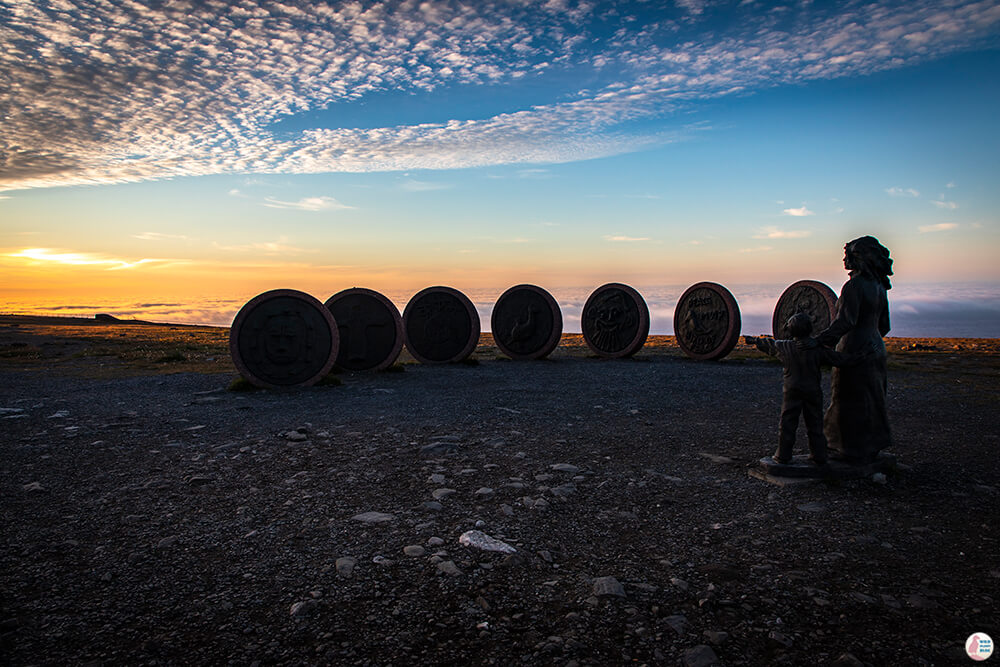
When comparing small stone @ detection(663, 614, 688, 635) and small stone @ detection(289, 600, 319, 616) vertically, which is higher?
small stone @ detection(663, 614, 688, 635)

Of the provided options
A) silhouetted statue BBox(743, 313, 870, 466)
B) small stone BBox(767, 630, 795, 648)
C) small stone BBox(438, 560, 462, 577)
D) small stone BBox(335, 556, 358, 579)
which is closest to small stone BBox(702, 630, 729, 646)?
small stone BBox(767, 630, 795, 648)

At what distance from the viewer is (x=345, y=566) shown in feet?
11.1

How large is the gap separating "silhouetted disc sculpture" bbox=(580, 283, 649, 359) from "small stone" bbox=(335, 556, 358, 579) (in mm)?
12341

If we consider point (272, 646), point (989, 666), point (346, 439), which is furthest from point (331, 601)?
point (346, 439)

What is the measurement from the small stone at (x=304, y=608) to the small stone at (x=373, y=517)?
1058 mm

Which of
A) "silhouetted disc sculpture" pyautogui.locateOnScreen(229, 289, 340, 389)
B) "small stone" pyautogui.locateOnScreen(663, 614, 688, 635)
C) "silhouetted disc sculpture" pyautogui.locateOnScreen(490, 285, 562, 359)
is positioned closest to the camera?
"small stone" pyautogui.locateOnScreen(663, 614, 688, 635)

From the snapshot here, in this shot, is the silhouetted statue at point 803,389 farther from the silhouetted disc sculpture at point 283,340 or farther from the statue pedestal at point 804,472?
the silhouetted disc sculpture at point 283,340

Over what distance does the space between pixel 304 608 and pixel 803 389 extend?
14.3 feet

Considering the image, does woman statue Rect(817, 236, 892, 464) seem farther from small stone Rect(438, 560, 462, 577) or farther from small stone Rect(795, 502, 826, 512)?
small stone Rect(438, 560, 462, 577)

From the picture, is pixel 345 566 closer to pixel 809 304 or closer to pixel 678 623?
pixel 678 623

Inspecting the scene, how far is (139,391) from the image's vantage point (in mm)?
9773

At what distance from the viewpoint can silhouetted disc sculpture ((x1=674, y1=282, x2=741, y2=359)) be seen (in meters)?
14.1

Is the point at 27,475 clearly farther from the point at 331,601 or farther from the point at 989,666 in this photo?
the point at 989,666

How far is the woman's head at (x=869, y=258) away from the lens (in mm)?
5383
